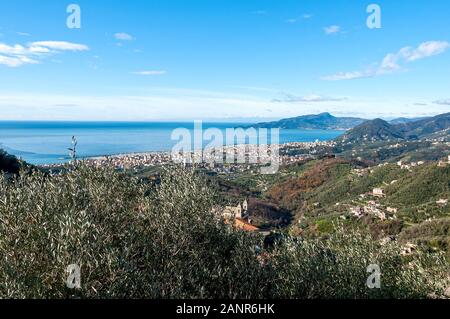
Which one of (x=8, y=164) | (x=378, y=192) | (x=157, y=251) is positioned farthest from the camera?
(x=378, y=192)

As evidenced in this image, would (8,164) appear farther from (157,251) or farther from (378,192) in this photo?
(378,192)

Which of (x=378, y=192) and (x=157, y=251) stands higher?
(x=157, y=251)

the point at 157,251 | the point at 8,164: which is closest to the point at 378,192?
the point at 8,164

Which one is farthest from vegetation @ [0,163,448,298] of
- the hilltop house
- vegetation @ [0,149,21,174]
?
the hilltop house

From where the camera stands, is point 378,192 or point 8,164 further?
point 378,192

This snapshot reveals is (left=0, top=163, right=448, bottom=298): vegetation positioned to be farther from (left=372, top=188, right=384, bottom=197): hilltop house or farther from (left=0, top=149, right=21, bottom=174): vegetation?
(left=372, top=188, right=384, bottom=197): hilltop house

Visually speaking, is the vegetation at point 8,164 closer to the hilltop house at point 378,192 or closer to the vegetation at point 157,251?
the vegetation at point 157,251

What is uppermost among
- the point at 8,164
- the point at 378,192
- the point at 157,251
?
the point at 8,164

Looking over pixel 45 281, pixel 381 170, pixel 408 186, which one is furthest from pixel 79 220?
pixel 381 170
